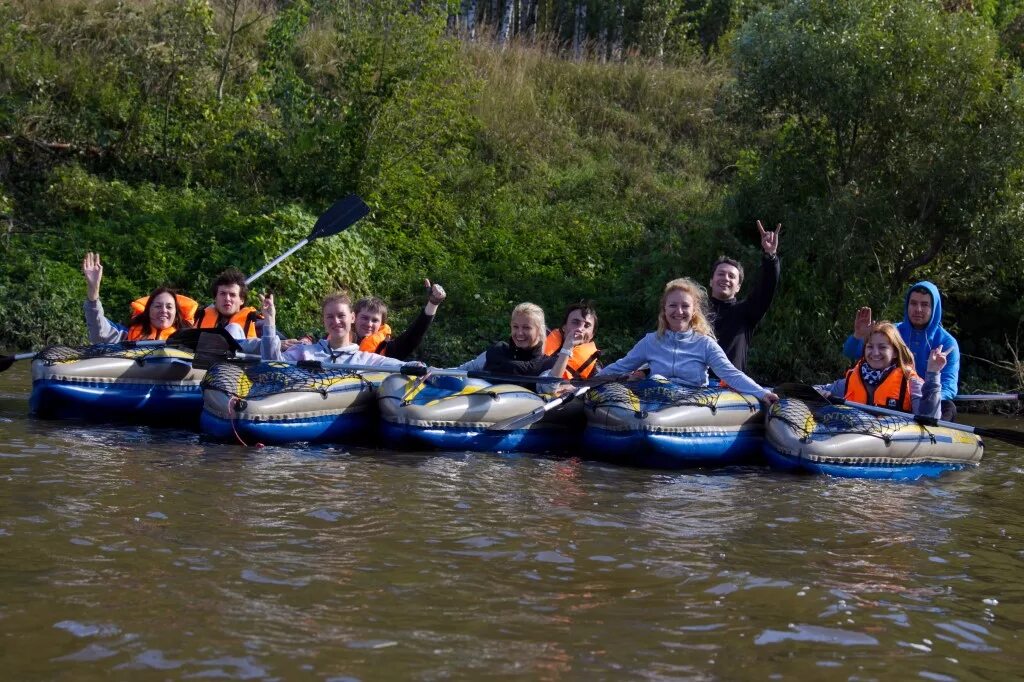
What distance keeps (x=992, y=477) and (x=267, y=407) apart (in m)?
4.54

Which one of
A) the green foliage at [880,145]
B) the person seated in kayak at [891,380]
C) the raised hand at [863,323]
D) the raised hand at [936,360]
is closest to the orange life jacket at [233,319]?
the person seated in kayak at [891,380]

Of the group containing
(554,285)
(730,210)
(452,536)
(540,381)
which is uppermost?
(730,210)

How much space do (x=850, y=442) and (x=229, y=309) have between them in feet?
14.2

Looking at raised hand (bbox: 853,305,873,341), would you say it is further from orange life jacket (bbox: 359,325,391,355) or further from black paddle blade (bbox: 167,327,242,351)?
black paddle blade (bbox: 167,327,242,351)

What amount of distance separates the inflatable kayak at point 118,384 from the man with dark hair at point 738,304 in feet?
11.5

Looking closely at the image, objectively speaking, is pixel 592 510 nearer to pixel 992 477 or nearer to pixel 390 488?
pixel 390 488

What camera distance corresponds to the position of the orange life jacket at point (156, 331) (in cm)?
841

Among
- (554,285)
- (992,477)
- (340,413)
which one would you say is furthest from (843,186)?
(340,413)

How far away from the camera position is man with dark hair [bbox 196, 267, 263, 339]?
27.3 ft

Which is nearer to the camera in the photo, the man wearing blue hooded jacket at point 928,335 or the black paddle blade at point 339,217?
the man wearing blue hooded jacket at point 928,335

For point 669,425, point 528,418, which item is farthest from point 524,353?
point 669,425

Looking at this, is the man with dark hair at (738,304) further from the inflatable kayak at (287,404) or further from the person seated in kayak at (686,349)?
the inflatable kayak at (287,404)

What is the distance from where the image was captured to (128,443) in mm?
6996

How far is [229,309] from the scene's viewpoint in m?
8.37
